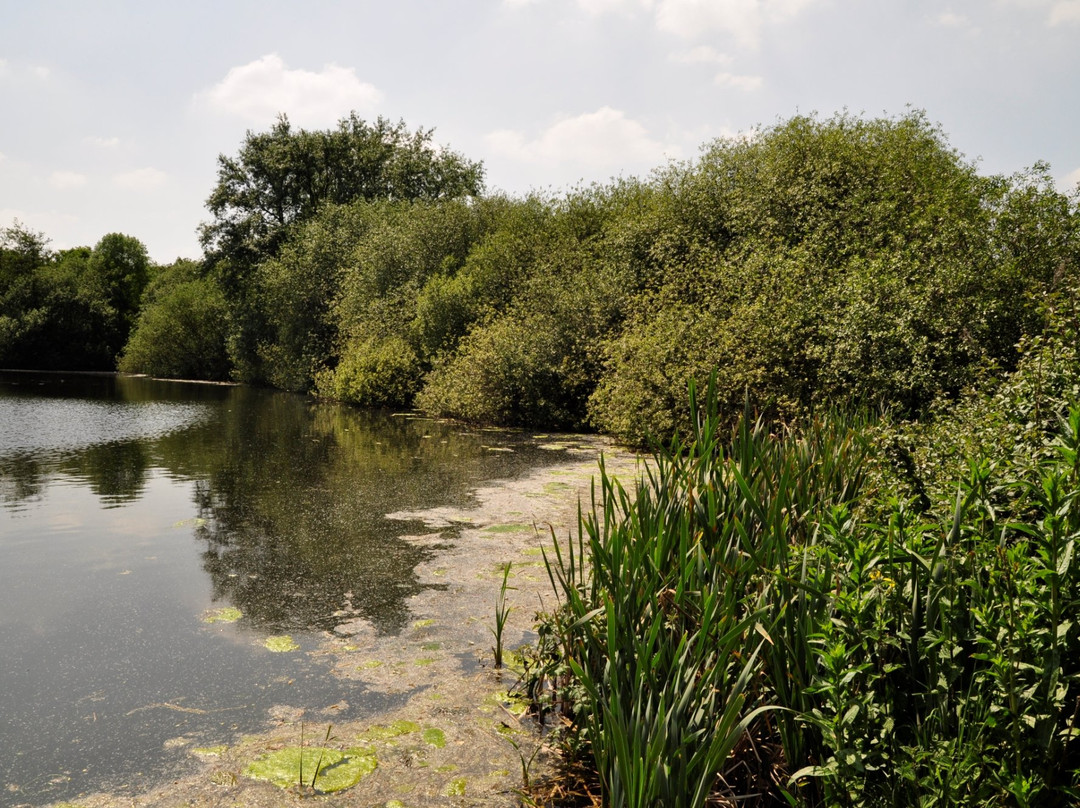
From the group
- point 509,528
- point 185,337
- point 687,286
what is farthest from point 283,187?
point 509,528

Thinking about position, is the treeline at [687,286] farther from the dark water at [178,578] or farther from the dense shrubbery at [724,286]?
the dark water at [178,578]

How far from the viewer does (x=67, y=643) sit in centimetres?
610

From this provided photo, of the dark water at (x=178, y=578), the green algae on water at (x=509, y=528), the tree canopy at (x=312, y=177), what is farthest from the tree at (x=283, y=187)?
the green algae on water at (x=509, y=528)

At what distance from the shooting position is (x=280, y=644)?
613 centimetres

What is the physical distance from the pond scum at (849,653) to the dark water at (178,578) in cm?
242

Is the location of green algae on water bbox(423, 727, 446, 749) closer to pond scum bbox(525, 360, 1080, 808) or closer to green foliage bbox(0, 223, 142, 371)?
pond scum bbox(525, 360, 1080, 808)

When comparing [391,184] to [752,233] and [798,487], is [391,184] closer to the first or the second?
[752,233]

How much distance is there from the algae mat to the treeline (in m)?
2.20

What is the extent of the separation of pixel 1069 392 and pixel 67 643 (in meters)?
7.56

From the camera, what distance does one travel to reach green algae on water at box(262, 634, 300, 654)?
6.02 m

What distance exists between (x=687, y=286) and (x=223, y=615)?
14.2 m

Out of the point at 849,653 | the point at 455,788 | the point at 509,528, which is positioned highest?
the point at 849,653

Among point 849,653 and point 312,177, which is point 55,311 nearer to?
point 312,177

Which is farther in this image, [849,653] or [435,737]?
[435,737]
